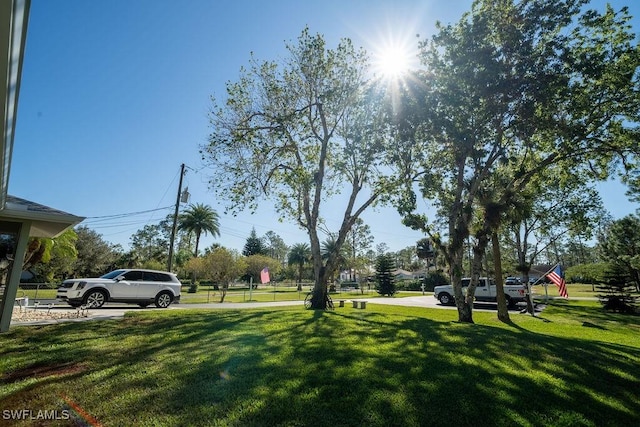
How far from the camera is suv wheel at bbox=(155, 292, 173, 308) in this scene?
53.0 feet

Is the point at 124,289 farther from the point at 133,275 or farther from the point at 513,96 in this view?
the point at 513,96

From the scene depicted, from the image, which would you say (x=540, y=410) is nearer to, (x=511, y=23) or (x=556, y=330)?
(x=556, y=330)

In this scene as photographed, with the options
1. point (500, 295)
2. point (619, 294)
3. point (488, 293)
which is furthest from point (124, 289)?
point (619, 294)

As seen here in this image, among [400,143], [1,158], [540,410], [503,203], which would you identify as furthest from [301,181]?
[540,410]

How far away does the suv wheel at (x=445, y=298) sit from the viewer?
24864 millimetres

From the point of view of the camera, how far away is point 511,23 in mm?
11836

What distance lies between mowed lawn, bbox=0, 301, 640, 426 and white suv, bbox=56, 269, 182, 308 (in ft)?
22.8

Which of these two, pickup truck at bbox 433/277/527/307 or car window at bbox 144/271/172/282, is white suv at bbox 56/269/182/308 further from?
pickup truck at bbox 433/277/527/307

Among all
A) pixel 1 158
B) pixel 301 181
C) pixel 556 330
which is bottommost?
pixel 556 330

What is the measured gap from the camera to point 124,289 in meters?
15.1

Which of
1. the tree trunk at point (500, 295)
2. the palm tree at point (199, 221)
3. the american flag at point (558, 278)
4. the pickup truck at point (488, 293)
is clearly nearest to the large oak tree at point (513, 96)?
the tree trunk at point (500, 295)

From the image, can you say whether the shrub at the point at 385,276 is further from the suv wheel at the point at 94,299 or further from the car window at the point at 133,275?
the suv wheel at the point at 94,299

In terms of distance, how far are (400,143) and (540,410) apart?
12203 millimetres

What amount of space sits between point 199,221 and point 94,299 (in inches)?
1491
